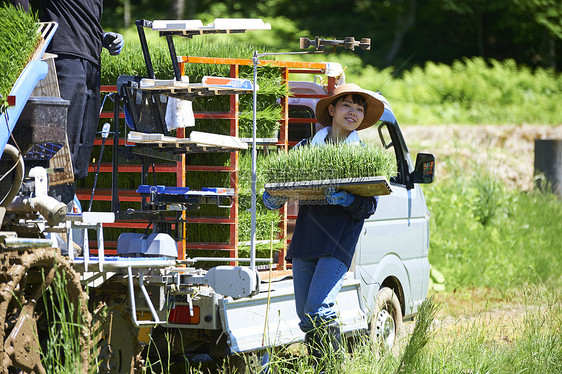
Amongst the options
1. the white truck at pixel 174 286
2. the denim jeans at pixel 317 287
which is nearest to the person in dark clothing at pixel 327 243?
the denim jeans at pixel 317 287

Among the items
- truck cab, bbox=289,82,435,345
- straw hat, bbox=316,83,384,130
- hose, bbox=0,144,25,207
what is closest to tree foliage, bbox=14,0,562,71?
truck cab, bbox=289,82,435,345

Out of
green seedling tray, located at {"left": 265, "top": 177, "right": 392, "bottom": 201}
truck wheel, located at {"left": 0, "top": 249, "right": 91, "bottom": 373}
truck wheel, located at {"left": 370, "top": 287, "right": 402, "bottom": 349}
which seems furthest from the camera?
truck wheel, located at {"left": 370, "top": 287, "right": 402, "bottom": 349}

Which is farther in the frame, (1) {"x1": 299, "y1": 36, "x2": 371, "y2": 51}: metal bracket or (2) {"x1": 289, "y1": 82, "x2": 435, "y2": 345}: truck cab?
(2) {"x1": 289, "y1": 82, "x2": 435, "y2": 345}: truck cab

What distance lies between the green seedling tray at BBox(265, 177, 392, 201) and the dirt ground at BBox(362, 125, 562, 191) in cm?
856

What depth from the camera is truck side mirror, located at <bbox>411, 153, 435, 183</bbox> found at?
6.73 m

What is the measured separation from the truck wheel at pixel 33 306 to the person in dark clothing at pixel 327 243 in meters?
1.37

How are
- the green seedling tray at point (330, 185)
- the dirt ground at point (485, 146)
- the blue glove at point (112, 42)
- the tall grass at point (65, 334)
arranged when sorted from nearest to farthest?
1. the tall grass at point (65, 334)
2. the green seedling tray at point (330, 185)
3. the blue glove at point (112, 42)
4. the dirt ground at point (485, 146)

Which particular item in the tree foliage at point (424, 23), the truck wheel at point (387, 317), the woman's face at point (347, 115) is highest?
the tree foliage at point (424, 23)

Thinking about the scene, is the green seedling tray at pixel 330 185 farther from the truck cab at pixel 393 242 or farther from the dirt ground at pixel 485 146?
the dirt ground at pixel 485 146

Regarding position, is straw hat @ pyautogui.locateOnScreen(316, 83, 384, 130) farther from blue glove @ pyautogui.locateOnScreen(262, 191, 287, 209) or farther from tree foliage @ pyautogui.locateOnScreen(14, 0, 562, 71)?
tree foliage @ pyautogui.locateOnScreen(14, 0, 562, 71)

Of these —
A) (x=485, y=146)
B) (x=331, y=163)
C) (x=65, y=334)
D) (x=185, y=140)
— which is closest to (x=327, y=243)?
(x=331, y=163)

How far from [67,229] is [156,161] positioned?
1.62 m

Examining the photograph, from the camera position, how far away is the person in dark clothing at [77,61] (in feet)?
16.1

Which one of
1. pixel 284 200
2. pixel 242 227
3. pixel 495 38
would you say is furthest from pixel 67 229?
pixel 495 38
